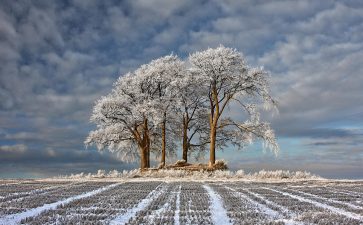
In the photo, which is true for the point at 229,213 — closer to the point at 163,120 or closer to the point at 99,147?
the point at 163,120

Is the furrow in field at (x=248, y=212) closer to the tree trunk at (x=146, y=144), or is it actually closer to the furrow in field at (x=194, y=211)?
the furrow in field at (x=194, y=211)

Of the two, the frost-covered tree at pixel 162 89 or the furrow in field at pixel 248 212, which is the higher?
the frost-covered tree at pixel 162 89

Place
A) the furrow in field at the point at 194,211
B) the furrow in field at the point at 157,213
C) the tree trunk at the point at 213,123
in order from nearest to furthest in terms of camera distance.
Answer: the furrow in field at the point at 157,213, the furrow in field at the point at 194,211, the tree trunk at the point at 213,123

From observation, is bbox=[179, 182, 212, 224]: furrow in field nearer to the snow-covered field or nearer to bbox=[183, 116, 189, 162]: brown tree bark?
the snow-covered field

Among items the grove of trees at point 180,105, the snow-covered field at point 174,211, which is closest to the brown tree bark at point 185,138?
the grove of trees at point 180,105

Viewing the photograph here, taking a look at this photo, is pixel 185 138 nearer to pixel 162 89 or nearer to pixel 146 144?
pixel 146 144

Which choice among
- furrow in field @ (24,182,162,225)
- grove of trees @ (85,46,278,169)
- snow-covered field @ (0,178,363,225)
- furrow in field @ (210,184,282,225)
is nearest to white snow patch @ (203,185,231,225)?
snow-covered field @ (0,178,363,225)

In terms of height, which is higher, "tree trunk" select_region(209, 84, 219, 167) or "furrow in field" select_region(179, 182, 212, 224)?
"tree trunk" select_region(209, 84, 219, 167)

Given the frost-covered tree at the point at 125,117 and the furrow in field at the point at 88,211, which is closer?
the furrow in field at the point at 88,211

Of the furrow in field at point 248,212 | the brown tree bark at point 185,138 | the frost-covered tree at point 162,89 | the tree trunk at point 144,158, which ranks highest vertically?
the frost-covered tree at point 162,89

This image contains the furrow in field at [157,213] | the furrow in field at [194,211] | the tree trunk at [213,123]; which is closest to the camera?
the furrow in field at [157,213]

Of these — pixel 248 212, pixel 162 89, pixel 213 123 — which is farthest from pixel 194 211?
pixel 162 89

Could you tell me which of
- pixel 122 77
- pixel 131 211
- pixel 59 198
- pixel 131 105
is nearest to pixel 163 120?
pixel 131 105

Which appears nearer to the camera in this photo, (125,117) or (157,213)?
(157,213)
